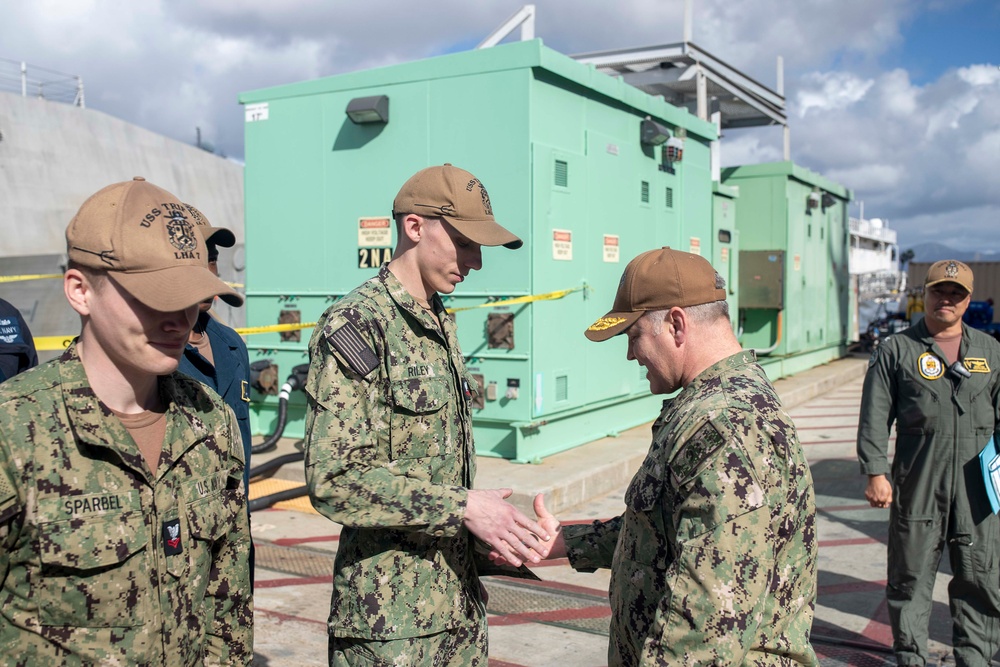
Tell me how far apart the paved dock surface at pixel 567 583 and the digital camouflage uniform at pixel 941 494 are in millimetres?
360

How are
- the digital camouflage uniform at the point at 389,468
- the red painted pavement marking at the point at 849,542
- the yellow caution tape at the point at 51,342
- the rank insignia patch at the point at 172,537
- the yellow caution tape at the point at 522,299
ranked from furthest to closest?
the yellow caution tape at the point at 51,342 → the yellow caution tape at the point at 522,299 → the red painted pavement marking at the point at 849,542 → the digital camouflage uniform at the point at 389,468 → the rank insignia patch at the point at 172,537

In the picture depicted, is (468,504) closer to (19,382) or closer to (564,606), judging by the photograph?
(19,382)

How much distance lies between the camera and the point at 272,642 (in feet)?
13.8

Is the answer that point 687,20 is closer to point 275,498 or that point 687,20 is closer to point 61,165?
point 275,498

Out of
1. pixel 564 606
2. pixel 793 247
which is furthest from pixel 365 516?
pixel 793 247

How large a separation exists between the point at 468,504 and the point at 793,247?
13.3 metres

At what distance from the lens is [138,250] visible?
1602 millimetres

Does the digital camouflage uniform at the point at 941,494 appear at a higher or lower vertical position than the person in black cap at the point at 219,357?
lower

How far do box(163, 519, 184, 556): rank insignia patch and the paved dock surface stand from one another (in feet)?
8.30

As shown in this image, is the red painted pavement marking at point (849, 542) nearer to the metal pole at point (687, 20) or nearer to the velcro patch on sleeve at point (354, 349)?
the velcro patch on sleeve at point (354, 349)

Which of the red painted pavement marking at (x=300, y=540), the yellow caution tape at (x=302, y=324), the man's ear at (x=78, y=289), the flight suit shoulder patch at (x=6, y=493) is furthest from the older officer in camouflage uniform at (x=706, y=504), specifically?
the yellow caution tape at (x=302, y=324)

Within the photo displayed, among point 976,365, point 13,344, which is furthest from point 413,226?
point 976,365

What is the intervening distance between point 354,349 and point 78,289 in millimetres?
758

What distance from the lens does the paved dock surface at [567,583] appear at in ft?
13.7
